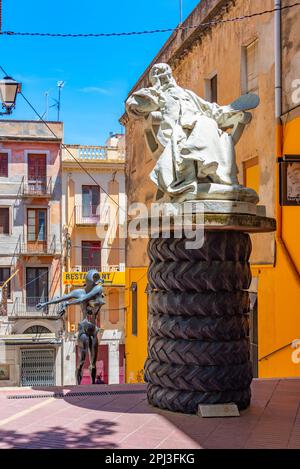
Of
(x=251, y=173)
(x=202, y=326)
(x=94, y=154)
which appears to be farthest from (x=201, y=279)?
(x=94, y=154)

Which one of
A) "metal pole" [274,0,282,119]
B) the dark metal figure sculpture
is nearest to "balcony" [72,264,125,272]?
"metal pole" [274,0,282,119]

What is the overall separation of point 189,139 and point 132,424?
2911 mm

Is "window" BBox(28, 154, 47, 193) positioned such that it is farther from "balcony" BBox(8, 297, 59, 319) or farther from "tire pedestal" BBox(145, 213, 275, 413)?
"tire pedestal" BBox(145, 213, 275, 413)

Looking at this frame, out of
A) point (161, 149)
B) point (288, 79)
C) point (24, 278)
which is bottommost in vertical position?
point (24, 278)

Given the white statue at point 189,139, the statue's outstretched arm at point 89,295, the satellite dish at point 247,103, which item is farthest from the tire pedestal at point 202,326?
the statue's outstretched arm at point 89,295

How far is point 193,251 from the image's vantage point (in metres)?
6.52

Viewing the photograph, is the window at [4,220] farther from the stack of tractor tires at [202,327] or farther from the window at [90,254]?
the stack of tractor tires at [202,327]

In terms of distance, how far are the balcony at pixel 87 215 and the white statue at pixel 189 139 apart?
23.8 metres

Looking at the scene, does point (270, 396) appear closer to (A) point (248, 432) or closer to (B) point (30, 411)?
(A) point (248, 432)

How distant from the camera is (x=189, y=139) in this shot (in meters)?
6.72

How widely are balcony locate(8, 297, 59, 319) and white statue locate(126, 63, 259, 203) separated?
2308 cm
